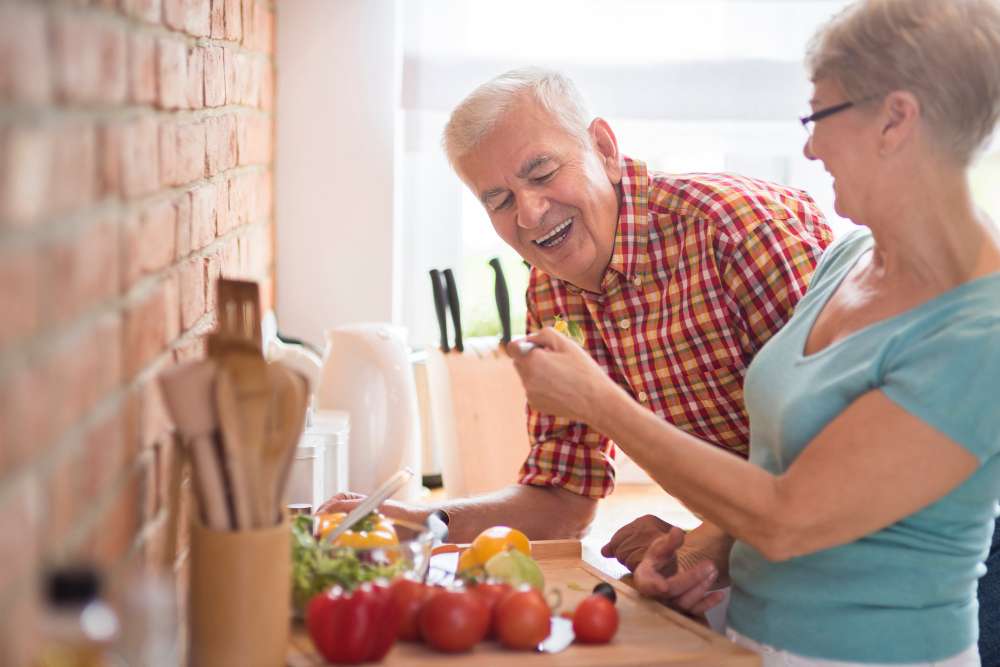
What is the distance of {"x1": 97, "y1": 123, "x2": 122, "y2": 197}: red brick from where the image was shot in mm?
878

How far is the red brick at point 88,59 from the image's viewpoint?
2.53 ft

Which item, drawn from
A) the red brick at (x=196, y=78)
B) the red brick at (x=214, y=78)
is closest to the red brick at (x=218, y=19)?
the red brick at (x=214, y=78)

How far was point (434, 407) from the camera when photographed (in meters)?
2.39

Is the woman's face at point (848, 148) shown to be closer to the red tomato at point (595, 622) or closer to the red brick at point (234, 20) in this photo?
the red tomato at point (595, 622)

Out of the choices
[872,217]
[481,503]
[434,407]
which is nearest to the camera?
[872,217]

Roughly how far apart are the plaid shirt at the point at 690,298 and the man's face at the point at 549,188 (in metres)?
0.03

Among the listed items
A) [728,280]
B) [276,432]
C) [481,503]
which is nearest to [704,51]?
[728,280]

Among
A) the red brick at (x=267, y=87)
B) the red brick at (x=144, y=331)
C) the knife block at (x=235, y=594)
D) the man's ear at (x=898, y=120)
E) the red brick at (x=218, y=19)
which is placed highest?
the red brick at (x=218, y=19)

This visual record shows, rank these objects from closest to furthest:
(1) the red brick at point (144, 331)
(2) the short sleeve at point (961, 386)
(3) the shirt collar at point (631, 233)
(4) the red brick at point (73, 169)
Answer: (4) the red brick at point (73, 169) < (1) the red brick at point (144, 331) < (2) the short sleeve at point (961, 386) < (3) the shirt collar at point (631, 233)

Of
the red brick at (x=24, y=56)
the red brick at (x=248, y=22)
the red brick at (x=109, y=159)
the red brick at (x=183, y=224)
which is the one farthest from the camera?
the red brick at (x=248, y=22)

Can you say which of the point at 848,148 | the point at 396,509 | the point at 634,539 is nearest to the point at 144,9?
the point at 848,148

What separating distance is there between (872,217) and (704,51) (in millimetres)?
1450

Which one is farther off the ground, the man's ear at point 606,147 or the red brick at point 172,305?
the man's ear at point 606,147

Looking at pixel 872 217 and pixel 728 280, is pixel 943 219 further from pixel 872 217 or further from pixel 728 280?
pixel 728 280
